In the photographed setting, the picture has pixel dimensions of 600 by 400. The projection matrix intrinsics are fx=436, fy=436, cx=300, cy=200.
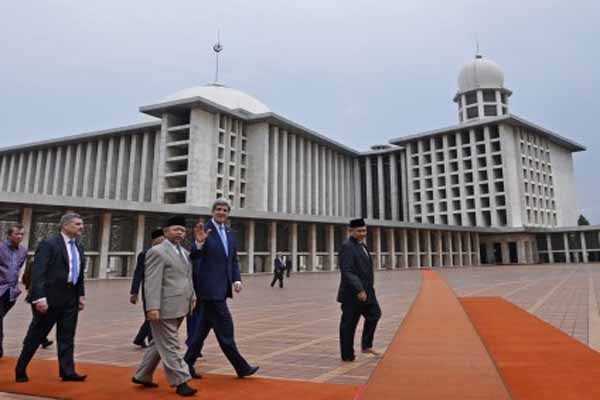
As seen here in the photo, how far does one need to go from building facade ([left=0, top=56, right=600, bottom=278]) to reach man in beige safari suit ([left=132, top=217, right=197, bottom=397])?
76.4 ft

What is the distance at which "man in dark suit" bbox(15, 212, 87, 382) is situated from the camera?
4.05 meters

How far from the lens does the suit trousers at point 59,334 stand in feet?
13.4

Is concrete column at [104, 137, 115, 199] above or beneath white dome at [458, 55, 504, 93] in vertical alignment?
beneath

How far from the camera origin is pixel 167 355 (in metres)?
3.69

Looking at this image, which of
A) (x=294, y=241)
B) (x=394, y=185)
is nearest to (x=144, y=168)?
(x=294, y=241)

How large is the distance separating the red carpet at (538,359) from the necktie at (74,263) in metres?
4.13

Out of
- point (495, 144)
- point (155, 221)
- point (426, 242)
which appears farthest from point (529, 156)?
point (155, 221)

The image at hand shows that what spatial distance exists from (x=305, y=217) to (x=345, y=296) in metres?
28.7

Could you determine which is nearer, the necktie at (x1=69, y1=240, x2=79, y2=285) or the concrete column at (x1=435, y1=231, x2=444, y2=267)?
the necktie at (x1=69, y1=240, x2=79, y2=285)

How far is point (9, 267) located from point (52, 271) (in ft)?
4.65

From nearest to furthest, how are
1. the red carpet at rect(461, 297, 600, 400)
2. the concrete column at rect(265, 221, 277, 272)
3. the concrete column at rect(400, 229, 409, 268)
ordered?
the red carpet at rect(461, 297, 600, 400), the concrete column at rect(265, 221, 277, 272), the concrete column at rect(400, 229, 409, 268)

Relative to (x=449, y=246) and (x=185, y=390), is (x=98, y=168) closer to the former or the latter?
(x=449, y=246)

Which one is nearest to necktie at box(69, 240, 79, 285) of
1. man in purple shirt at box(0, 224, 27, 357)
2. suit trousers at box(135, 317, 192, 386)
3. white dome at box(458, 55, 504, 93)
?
suit trousers at box(135, 317, 192, 386)

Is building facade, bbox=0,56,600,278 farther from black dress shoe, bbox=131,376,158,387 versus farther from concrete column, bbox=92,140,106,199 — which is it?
black dress shoe, bbox=131,376,158,387
